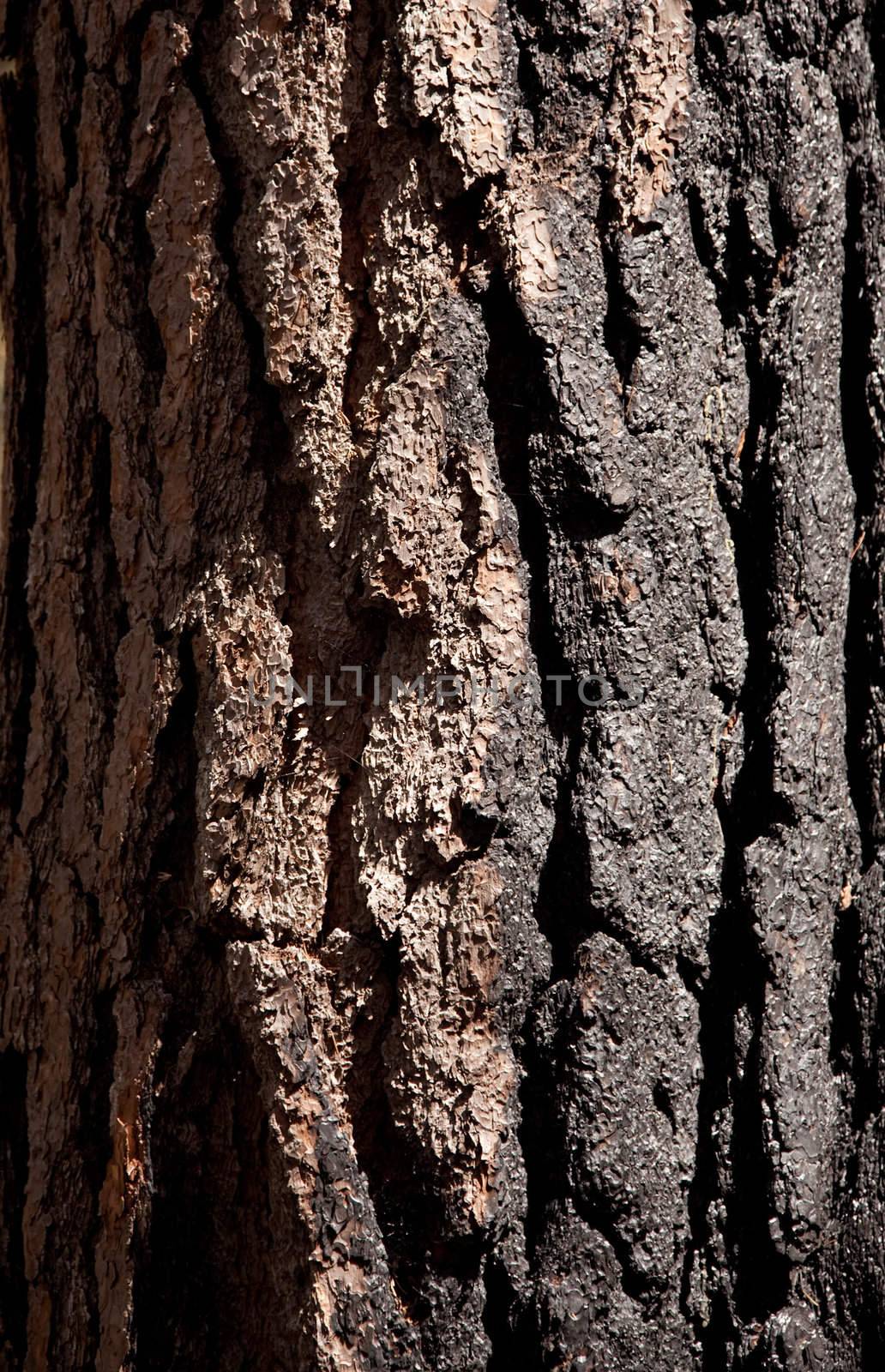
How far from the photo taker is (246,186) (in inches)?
37.0

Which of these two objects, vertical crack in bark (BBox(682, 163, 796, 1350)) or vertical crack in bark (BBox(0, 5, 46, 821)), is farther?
vertical crack in bark (BBox(0, 5, 46, 821))

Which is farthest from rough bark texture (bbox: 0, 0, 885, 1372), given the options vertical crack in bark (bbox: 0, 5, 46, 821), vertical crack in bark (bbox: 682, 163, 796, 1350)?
vertical crack in bark (bbox: 0, 5, 46, 821)

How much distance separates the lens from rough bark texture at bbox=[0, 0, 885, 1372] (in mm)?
895

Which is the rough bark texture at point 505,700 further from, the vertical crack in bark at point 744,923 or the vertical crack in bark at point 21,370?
the vertical crack in bark at point 21,370

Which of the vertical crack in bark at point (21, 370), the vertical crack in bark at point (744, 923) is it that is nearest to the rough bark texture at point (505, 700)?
the vertical crack in bark at point (744, 923)

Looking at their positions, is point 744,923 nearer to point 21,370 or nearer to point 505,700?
point 505,700

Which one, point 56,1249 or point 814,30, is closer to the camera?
point 814,30

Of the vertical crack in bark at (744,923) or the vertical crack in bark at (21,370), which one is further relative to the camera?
the vertical crack in bark at (21,370)

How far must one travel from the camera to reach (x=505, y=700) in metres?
0.90

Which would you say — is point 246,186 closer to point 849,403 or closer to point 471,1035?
point 849,403

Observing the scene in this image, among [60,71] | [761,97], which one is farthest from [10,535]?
[761,97]

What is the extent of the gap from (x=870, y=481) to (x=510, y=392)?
13.6 inches

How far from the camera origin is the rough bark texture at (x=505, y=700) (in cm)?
90

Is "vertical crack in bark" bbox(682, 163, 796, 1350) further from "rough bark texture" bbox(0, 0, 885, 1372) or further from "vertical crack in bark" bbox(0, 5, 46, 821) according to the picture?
"vertical crack in bark" bbox(0, 5, 46, 821)
